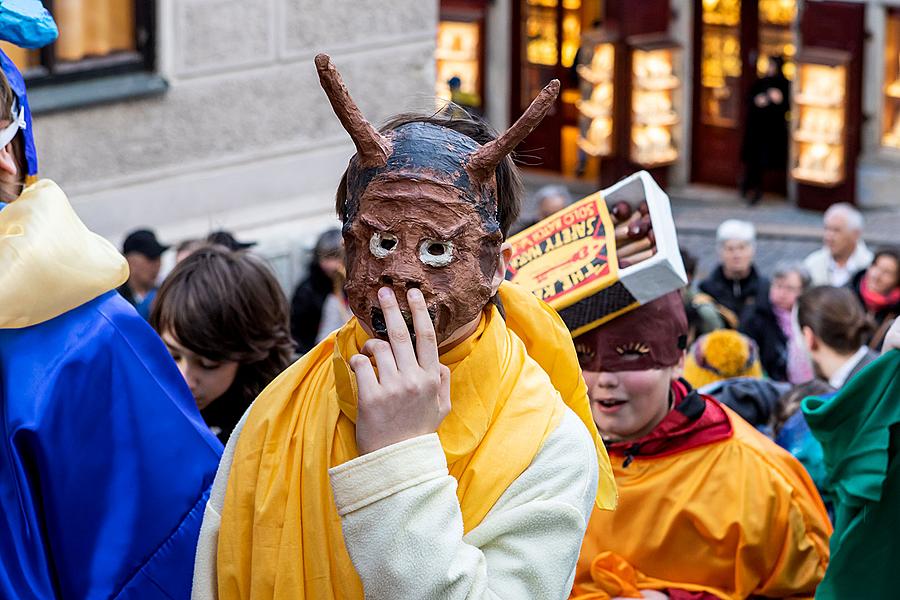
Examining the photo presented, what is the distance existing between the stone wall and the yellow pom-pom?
337 centimetres

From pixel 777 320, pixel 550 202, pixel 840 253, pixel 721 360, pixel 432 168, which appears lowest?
pixel 777 320

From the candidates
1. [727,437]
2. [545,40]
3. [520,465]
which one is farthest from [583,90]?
→ [520,465]

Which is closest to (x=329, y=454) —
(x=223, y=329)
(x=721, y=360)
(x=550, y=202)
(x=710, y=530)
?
(x=223, y=329)

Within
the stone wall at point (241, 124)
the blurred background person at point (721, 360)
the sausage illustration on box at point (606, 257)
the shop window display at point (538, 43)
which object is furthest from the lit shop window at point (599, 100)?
the sausage illustration on box at point (606, 257)

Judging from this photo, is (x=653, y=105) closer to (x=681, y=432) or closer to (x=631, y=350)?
(x=681, y=432)

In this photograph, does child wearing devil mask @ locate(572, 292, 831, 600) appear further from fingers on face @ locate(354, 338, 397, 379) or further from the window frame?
the window frame

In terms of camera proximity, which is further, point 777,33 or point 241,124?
point 777,33

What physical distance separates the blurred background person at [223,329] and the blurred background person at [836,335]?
2805mm

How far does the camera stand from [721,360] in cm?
633

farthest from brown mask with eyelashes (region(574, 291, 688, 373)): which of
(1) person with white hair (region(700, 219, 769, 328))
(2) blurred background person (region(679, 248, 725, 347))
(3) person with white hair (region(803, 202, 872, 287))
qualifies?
(3) person with white hair (region(803, 202, 872, 287))

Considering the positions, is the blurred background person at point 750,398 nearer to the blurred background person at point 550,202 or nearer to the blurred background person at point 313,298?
the blurred background person at point 313,298

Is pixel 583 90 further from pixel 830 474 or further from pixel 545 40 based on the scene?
pixel 830 474

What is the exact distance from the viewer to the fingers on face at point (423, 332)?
8.39 feet

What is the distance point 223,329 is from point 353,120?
1697mm
